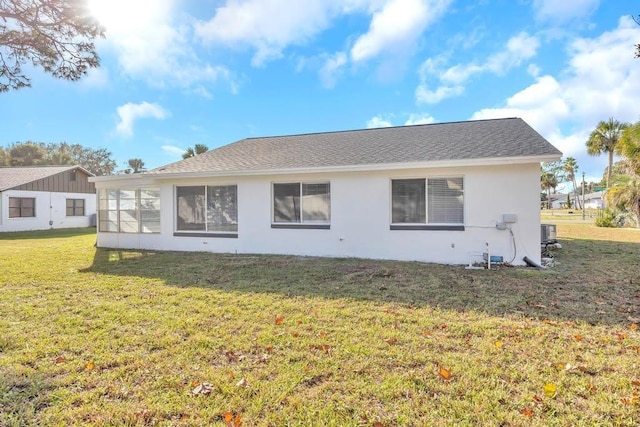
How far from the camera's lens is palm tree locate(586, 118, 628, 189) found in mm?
33406

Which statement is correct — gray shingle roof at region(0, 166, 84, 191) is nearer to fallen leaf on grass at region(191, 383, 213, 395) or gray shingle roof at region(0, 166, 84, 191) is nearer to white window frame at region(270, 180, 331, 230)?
white window frame at region(270, 180, 331, 230)

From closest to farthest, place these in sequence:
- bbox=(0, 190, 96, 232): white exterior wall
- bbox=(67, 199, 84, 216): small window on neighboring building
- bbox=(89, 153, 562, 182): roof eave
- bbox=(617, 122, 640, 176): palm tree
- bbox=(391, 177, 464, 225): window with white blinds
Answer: bbox=(89, 153, 562, 182): roof eave
bbox=(391, 177, 464, 225): window with white blinds
bbox=(617, 122, 640, 176): palm tree
bbox=(0, 190, 96, 232): white exterior wall
bbox=(67, 199, 84, 216): small window on neighboring building

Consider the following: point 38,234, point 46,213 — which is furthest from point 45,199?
point 38,234

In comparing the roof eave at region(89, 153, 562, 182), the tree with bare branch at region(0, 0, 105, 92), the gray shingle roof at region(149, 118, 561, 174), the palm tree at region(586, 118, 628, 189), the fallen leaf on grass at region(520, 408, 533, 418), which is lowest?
the fallen leaf on grass at region(520, 408, 533, 418)

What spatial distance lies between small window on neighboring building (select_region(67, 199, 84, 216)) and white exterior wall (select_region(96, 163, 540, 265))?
1801 cm

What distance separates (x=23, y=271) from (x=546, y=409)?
1013 cm

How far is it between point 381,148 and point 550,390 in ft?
27.5

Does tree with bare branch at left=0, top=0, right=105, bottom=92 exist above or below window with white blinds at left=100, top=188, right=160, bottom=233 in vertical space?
above

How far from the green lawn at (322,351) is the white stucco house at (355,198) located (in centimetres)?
197

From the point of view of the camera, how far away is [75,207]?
25.9 meters

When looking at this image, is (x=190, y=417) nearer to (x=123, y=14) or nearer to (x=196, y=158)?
(x=123, y=14)

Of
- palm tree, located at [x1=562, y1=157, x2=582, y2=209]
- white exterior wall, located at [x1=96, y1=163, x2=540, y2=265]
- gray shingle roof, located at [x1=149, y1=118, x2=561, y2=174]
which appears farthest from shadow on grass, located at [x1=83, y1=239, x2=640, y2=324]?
palm tree, located at [x1=562, y1=157, x2=582, y2=209]

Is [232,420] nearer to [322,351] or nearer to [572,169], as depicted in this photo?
[322,351]

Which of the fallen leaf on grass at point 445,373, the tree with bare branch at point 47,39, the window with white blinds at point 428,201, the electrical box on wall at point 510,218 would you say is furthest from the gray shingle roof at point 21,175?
the fallen leaf on grass at point 445,373
